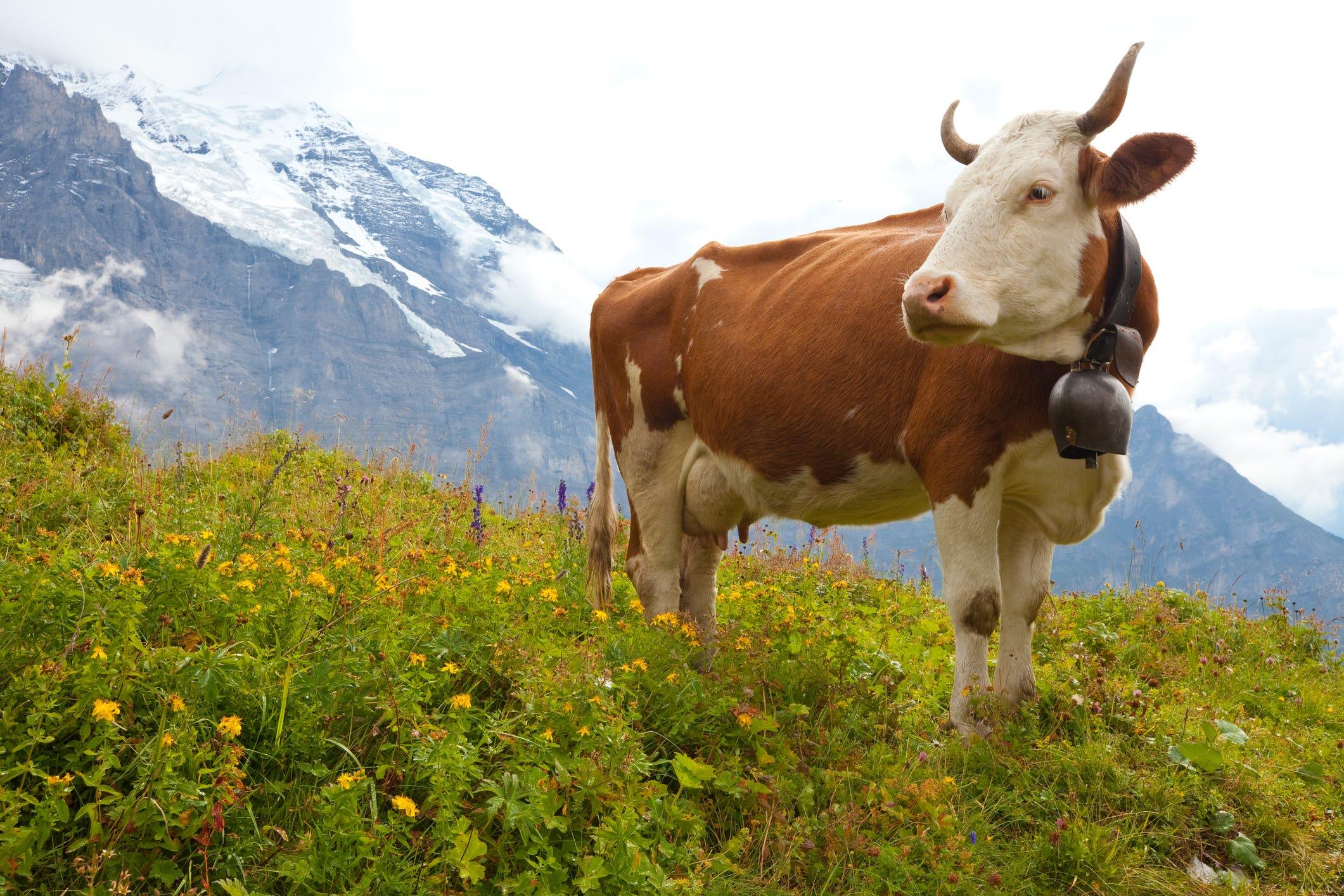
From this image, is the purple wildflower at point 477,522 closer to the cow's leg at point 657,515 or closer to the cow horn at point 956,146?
the cow's leg at point 657,515

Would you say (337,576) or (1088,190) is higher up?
(1088,190)

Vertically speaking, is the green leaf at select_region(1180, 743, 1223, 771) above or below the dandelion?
above

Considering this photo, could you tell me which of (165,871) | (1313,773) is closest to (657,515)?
(1313,773)

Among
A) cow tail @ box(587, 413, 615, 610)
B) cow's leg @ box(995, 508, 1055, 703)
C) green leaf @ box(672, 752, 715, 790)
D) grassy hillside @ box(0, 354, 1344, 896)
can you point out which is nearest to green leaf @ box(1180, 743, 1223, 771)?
grassy hillside @ box(0, 354, 1344, 896)

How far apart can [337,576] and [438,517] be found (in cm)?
391

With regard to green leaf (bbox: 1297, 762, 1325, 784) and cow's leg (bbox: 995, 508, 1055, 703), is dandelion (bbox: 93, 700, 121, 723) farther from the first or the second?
green leaf (bbox: 1297, 762, 1325, 784)

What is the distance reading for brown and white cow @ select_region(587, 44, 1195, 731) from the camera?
347 cm

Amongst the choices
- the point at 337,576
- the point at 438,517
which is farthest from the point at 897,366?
the point at 438,517

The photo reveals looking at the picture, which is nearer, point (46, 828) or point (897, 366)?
point (46, 828)

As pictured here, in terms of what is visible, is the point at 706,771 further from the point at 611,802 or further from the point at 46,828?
the point at 46,828

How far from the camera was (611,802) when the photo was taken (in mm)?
2609

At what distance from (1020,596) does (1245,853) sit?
4.30ft

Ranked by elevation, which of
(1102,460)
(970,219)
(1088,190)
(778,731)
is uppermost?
(1088,190)

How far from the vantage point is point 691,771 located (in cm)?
292
